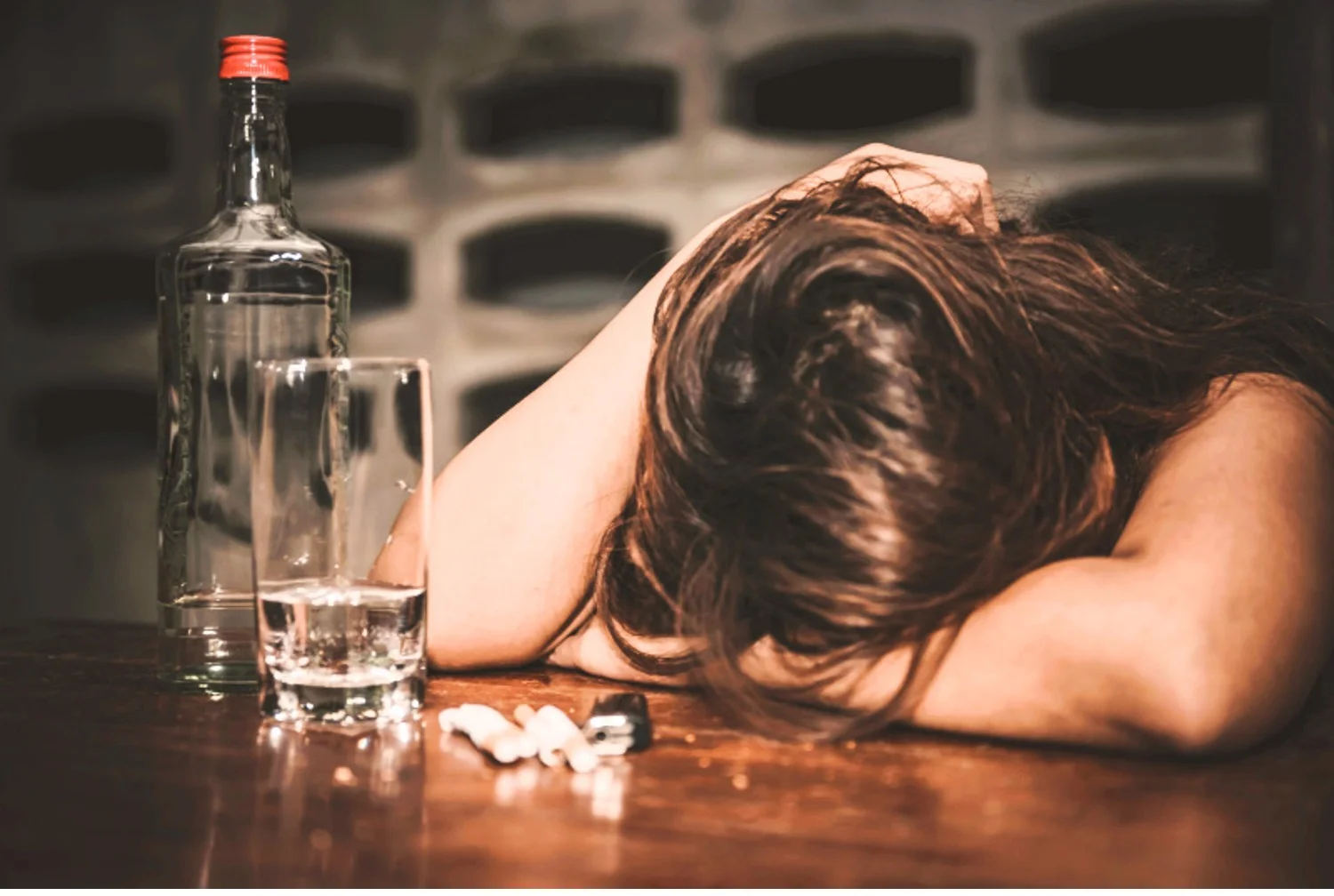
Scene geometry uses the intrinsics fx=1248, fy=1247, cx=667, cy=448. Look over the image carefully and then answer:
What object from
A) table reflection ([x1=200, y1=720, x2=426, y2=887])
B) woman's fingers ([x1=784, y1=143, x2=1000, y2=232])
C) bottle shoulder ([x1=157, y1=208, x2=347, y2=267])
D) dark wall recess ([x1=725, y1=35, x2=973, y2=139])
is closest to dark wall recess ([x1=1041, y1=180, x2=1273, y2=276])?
dark wall recess ([x1=725, y1=35, x2=973, y2=139])

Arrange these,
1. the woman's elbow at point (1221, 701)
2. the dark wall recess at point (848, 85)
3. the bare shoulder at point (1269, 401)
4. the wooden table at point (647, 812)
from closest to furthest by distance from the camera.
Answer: the wooden table at point (647, 812) → the woman's elbow at point (1221, 701) → the bare shoulder at point (1269, 401) → the dark wall recess at point (848, 85)

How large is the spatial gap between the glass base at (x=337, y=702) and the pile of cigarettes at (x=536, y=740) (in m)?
0.06

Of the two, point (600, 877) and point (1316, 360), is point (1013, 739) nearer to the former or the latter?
point (600, 877)

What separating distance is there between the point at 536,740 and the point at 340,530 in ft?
0.52

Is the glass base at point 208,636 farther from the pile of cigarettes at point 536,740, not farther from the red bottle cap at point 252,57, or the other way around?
the red bottle cap at point 252,57

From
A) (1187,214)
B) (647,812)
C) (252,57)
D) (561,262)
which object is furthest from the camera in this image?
(561,262)

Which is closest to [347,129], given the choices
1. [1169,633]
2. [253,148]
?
[253,148]

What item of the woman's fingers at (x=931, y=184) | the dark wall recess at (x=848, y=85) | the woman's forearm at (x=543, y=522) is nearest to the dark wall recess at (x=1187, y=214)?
the dark wall recess at (x=848, y=85)

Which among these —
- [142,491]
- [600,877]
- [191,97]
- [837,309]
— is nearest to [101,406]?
[142,491]

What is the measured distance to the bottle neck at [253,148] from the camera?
0.77 m

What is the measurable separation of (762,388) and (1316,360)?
43 centimetres

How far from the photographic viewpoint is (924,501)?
0.61 m

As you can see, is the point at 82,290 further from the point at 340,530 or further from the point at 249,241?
the point at 340,530

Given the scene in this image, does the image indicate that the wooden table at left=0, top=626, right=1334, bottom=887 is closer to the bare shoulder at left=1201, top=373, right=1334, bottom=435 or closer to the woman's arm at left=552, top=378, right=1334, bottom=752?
the woman's arm at left=552, top=378, right=1334, bottom=752
